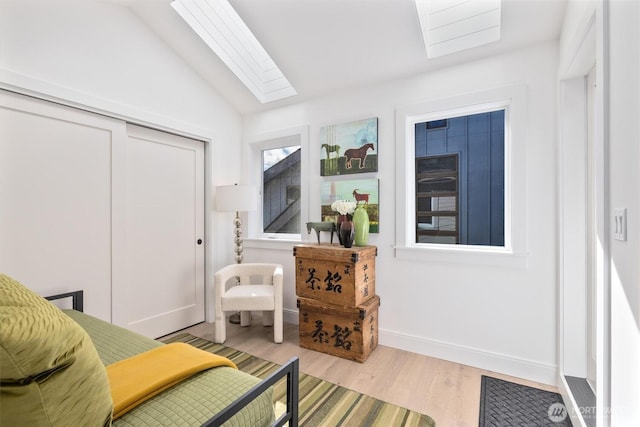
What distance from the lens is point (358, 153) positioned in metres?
2.71

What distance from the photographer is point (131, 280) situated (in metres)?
2.60

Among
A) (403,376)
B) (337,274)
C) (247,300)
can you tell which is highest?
(337,274)

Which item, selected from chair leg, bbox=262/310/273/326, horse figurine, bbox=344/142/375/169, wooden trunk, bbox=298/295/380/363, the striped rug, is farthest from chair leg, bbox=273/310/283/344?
horse figurine, bbox=344/142/375/169

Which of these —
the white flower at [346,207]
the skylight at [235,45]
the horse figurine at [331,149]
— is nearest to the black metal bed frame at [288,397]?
the white flower at [346,207]

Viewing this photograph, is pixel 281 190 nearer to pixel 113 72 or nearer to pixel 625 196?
pixel 113 72

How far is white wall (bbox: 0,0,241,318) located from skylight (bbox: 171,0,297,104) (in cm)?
41

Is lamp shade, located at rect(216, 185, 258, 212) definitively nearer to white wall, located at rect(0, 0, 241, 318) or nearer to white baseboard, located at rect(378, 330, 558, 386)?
white wall, located at rect(0, 0, 241, 318)

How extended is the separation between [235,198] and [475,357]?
2513 millimetres

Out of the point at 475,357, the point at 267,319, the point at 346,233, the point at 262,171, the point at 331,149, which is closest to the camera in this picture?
the point at 475,357

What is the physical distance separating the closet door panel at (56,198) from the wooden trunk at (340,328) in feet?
5.47

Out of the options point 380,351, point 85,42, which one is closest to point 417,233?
point 380,351

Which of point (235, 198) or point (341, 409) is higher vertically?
point (235, 198)

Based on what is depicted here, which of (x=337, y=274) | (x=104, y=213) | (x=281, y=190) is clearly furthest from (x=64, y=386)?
(x=281, y=190)

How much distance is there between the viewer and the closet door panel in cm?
193
